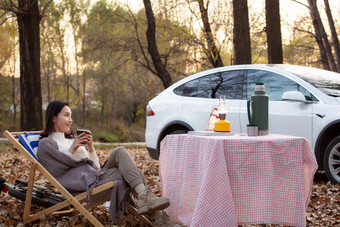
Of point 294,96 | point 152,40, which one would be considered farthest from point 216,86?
point 152,40

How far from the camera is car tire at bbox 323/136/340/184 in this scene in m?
6.44

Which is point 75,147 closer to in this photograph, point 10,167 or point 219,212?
point 219,212

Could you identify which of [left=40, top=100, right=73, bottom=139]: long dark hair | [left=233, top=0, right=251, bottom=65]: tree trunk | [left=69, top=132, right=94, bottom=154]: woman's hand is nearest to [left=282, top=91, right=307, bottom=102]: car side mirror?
[left=69, top=132, right=94, bottom=154]: woman's hand

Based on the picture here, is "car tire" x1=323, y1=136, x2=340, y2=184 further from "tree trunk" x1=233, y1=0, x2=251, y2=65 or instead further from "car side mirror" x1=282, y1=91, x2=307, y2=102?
"tree trunk" x1=233, y1=0, x2=251, y2=65

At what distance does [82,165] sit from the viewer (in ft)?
15.2

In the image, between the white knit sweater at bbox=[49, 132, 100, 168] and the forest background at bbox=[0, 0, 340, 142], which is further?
the forest background at bbox=[0, 0, 340, 142]

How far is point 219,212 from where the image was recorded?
3.65 meters

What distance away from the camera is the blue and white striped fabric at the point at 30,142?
4.79m

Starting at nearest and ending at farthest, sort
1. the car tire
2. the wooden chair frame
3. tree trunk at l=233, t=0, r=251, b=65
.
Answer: the wooden chair frame < the car tire < tree trunk at l=233, t=0, r=251, b=65

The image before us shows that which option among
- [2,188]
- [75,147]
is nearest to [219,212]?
[75,147]

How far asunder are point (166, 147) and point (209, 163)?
97 cm

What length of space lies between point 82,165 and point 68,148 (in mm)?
241

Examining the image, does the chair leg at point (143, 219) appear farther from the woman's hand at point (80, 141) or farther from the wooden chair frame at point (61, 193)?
the woman's hand at point (80, 141)

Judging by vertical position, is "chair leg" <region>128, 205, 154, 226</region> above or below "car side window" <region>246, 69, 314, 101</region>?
below
